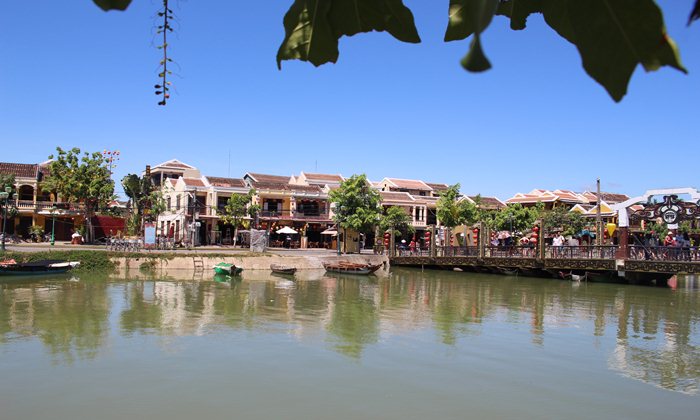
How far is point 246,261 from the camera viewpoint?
28484mm

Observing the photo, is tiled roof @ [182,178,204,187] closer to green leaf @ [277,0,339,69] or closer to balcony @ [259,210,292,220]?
balcony @ [259,210,292,220]

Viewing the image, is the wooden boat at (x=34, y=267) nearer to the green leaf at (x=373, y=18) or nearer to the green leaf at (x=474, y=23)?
the green leaf at (x=373, y=18)

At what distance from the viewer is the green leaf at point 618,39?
1.91 ft

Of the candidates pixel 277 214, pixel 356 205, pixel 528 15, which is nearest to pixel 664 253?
pixel 356 205

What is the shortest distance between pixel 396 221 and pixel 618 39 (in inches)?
1499

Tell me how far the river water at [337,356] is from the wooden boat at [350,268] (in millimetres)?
8495

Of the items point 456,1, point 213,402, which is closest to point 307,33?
point 456,1

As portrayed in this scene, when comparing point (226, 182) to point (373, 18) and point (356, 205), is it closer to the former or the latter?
point (356, 205)

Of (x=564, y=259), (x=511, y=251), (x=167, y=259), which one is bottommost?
(x=167, y=259)

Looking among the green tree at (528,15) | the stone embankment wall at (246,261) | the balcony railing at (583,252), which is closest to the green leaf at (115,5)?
the green tree at (528,15)

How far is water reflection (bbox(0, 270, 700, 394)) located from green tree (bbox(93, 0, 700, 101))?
33.7 feet

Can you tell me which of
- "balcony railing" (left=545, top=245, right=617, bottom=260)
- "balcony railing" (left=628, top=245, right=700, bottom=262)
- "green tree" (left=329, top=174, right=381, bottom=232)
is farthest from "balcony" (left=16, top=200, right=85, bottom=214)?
"balcony railing" (left=628, top=245, right=700, bottom=262)

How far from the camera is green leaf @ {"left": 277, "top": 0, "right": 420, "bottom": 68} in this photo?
2.80 feet

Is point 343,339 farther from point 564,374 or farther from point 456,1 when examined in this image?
point 456,1
